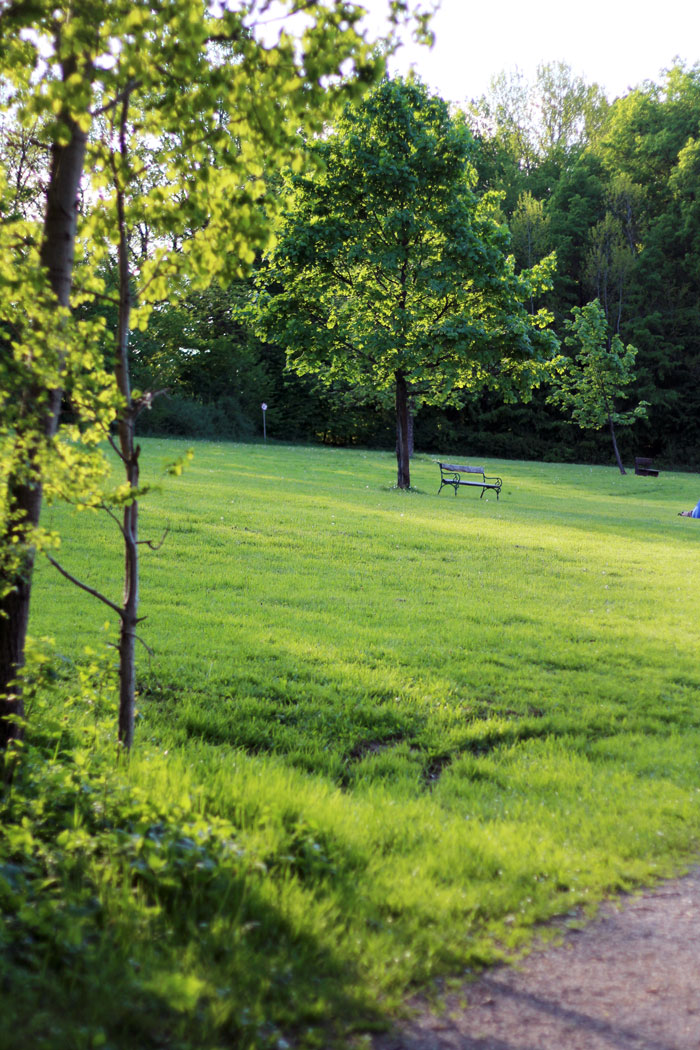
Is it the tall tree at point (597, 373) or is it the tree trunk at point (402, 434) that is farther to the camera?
the tall tree at point (597, 373)

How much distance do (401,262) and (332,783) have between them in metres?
20.9

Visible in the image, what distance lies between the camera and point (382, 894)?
136 inches

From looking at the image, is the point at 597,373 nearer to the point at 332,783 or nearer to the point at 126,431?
the point at 332,783

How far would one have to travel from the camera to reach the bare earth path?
2705 mm

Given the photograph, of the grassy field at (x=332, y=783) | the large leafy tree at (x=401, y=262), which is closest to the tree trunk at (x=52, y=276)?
the grassy field at (x=332, y=783)

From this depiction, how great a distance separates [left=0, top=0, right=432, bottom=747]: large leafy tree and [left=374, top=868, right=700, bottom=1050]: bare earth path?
225 cm

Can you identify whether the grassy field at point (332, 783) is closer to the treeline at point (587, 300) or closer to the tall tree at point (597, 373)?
the tall tree at point (597, 373)

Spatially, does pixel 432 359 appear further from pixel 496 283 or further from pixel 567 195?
pixel 567 195

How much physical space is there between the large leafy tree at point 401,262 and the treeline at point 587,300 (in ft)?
85.2

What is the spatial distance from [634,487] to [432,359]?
648 inches

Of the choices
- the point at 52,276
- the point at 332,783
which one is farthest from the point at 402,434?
the point at 52,276

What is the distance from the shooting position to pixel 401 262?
76.4 ft

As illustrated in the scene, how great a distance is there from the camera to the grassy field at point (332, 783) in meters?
2.82

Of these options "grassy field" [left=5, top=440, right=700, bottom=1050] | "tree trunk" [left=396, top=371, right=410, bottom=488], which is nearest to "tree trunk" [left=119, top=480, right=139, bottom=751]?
"grassy field" [left=5, top=440, right=700, bottom=1050]
